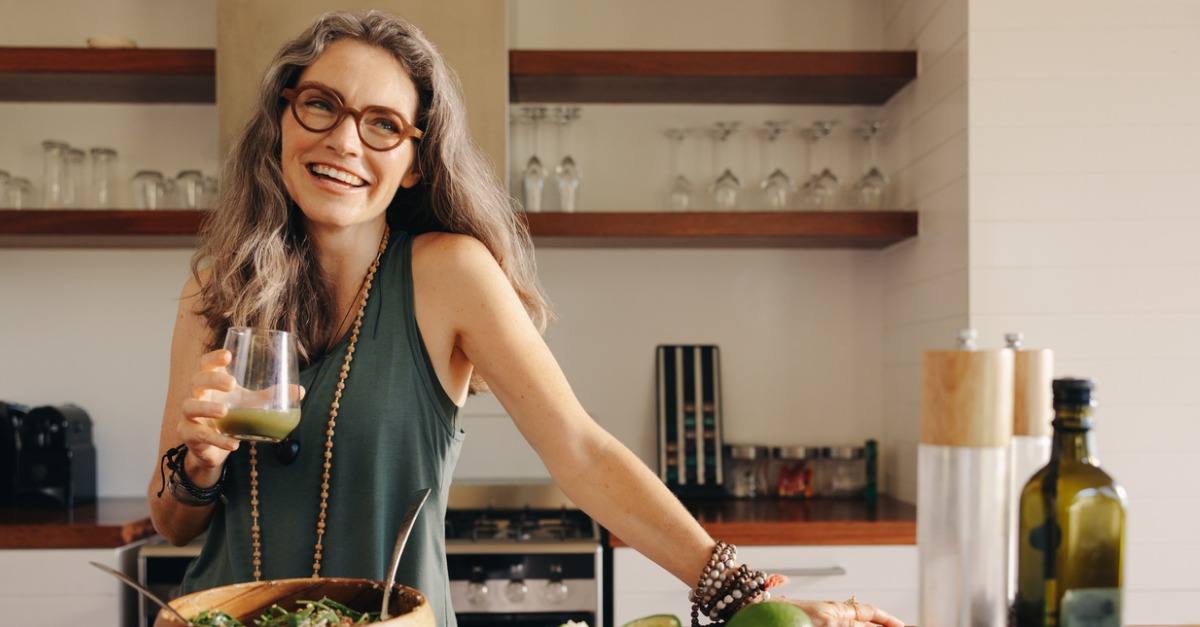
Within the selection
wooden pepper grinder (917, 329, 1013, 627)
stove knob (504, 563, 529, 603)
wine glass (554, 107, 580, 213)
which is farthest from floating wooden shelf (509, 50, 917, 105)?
wooden pepper grinder (917, 329, 1013, 627)

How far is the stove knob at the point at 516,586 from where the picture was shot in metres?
2.28

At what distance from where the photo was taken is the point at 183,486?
110 cm

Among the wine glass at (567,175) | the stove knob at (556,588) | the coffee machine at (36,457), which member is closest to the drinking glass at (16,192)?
the coffee machine at (36,457)

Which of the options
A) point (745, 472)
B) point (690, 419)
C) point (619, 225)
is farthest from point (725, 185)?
point (745, 472)

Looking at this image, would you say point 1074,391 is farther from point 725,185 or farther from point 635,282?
point 635,282

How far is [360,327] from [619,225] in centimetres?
141

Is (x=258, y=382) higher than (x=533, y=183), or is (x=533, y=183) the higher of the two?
(x=533, y=183)

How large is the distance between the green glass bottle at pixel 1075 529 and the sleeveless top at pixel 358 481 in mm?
714

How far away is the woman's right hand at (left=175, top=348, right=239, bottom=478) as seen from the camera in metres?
0.90

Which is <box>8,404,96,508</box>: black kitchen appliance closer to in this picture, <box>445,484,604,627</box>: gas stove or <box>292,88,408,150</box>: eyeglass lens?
<box>445,484,604,627</box>: gas stove

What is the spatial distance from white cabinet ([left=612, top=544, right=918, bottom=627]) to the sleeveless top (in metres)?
1.16

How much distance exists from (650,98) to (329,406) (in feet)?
6.40

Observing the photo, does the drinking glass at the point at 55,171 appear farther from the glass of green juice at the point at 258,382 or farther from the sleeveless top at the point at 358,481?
the glass of green juice at the point at 258,382

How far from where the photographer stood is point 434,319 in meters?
1.21
